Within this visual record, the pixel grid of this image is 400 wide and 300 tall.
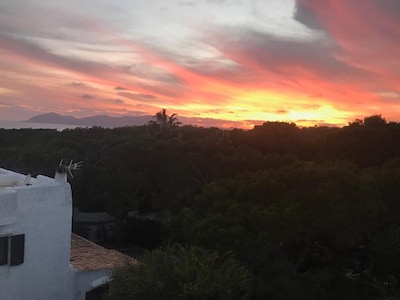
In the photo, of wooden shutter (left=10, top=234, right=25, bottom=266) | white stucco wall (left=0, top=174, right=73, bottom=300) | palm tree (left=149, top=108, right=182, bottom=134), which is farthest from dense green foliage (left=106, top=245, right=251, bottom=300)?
palm tree (left=149, top=108, right=182, bottom=134)

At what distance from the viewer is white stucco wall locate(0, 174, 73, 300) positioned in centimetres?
1120

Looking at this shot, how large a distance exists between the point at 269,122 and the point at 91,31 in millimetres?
18332

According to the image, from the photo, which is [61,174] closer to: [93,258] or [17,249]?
[17,249]

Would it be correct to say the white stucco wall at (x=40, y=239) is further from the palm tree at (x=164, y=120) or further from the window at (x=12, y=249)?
the palm tree at (x=164, y=120)

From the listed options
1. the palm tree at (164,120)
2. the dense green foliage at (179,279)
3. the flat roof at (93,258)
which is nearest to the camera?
the dense green foliage at (179,279)

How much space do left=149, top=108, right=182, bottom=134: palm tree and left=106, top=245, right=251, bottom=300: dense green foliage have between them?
2754 cm

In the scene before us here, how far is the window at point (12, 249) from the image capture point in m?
11.1

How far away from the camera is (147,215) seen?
28.4 meters

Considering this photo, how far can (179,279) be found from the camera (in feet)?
32.6

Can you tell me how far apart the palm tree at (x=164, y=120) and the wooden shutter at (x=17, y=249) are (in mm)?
26503

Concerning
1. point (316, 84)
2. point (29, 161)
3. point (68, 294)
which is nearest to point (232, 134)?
point (29, 161)

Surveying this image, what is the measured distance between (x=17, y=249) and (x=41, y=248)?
0.63 meters

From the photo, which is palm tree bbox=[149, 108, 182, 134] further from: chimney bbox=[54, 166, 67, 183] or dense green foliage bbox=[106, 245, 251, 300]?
dense green foliage bbox=[106, 245, 251, 300]

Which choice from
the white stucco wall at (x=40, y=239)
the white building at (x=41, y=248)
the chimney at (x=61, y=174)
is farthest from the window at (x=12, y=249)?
the chimney at (x=61, y=174)
